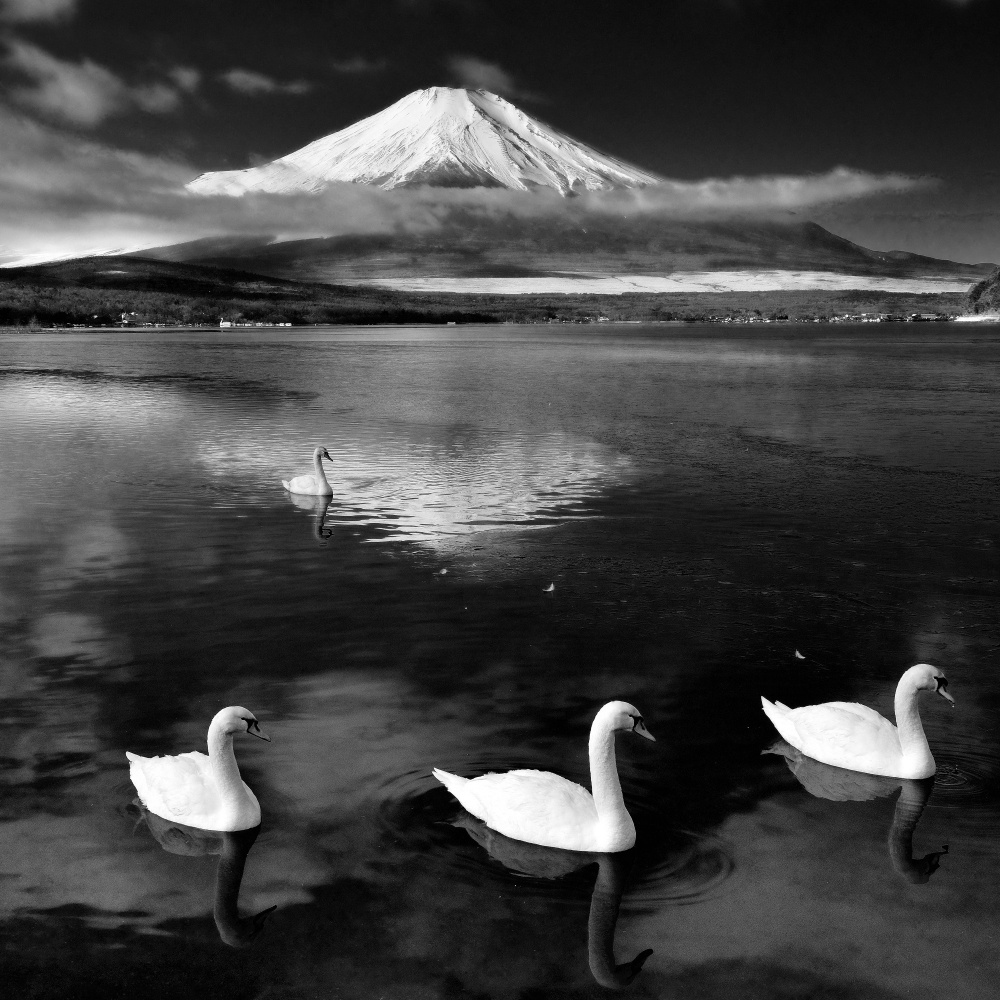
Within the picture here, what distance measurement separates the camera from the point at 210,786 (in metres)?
8.02

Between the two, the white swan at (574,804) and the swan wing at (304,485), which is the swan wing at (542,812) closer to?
the white swan at (574,804)

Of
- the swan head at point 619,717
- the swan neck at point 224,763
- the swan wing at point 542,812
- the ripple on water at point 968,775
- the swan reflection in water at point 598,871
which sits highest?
the swan head at point 619,717

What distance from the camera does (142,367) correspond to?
198 ft

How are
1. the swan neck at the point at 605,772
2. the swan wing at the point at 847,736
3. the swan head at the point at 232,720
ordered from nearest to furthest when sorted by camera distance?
the swan neck at the point at 605,772
the swan head at the point at 232,720
the swan wing at the point at 847,736

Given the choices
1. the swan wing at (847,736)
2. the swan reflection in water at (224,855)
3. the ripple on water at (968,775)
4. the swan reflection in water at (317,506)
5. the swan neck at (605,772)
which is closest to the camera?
the swan reflection in water at (224,855)

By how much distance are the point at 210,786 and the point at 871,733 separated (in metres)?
5.43

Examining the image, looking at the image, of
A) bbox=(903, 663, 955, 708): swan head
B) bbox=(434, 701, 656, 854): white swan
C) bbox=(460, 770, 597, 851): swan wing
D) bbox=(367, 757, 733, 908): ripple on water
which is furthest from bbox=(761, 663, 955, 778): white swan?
bbox=(460, 770, 597, 851): swan wing

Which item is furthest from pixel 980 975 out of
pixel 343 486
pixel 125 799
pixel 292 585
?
pixel 343 486

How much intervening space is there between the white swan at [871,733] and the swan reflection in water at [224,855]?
468 cm

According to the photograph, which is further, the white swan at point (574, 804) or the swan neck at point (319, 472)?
the swan neck at point (319, 472)

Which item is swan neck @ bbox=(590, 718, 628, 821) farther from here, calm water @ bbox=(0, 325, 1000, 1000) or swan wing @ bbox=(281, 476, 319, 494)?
swan wing @ bbox=(281, 476, 319, 494)

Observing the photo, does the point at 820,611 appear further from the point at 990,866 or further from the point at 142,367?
the point at 142,367

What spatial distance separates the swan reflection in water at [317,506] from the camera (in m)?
17.5

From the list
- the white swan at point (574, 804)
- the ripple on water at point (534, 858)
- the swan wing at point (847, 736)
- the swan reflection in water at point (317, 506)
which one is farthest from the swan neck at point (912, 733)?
the swan reflection in water at point (317, 506)
